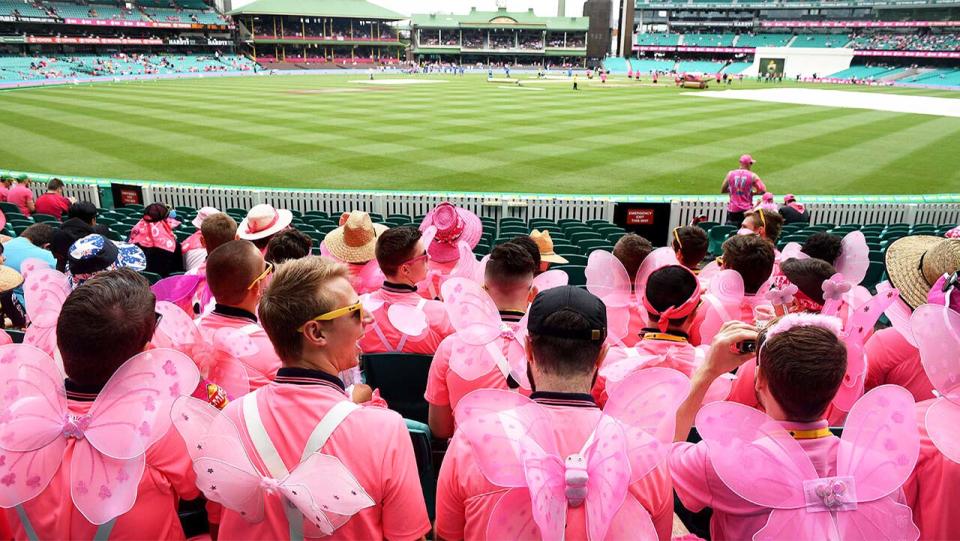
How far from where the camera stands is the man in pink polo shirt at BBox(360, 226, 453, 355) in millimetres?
3580

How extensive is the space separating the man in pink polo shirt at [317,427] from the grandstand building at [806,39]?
72434 millimetres

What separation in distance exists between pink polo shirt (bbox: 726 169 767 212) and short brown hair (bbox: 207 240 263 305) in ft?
31.9

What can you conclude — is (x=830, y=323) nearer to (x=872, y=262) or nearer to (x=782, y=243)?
(x=872, y=262)

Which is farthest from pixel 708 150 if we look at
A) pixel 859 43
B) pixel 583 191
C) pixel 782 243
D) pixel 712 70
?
pixel 859 43

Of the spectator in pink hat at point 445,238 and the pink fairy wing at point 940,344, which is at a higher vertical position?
the pink fairy wing at point 940,344

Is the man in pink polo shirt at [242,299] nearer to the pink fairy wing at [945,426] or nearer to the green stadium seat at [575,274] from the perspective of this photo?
the pink fairy wing at [945,426]

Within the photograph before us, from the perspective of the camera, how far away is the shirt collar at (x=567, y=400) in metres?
1.79

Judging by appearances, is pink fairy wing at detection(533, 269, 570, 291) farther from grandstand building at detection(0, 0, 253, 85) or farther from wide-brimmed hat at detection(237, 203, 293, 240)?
grandstand building at detection(0, 0, 253, 85)

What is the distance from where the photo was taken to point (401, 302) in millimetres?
3650

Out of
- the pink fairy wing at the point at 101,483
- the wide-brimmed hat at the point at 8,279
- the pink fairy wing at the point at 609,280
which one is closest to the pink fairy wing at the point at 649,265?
the pink fairy wing at the point at 609,280

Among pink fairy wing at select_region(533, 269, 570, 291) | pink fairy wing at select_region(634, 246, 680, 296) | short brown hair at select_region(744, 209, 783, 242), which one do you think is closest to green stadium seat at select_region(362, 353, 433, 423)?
pink fairy wing at select_region(533, 269, 570, 291)

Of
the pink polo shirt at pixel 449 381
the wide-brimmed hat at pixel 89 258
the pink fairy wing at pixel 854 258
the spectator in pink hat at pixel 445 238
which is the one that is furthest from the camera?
the spectator in pink hat at pixel 445 238

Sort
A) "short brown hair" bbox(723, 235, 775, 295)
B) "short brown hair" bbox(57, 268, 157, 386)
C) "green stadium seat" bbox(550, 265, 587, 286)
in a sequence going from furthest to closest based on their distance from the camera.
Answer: "green stadium seat" bbox(550, 265, 587, 286)
"short brown hair" bbox(723, 235, 775, 295)
"short brown hair" bbox(57, 268, 157, 386)

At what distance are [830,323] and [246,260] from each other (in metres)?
2.63
